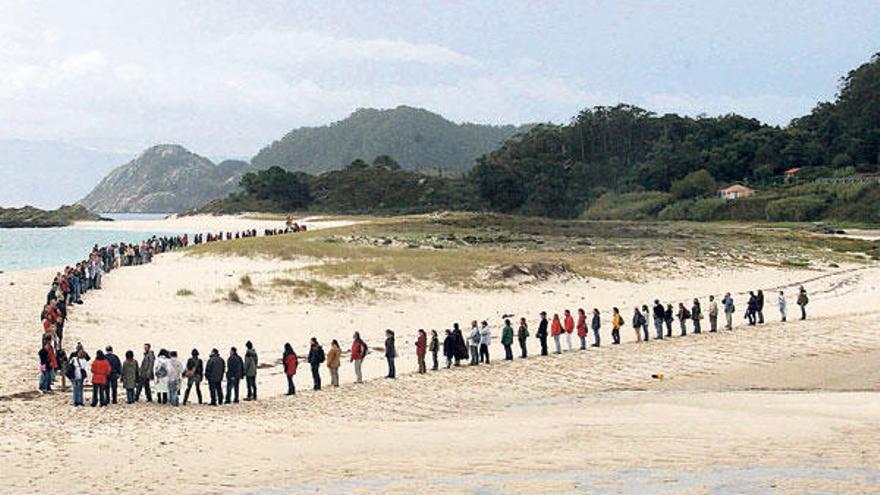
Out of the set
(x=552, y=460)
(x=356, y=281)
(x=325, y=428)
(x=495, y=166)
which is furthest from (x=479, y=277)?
(x=495, y=166)

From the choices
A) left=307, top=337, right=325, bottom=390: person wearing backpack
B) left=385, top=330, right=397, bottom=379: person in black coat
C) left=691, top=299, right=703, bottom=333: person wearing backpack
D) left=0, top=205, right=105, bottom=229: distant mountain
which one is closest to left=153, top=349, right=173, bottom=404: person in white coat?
left=307, top=337, right=325, bottom=390: person wearing backpack

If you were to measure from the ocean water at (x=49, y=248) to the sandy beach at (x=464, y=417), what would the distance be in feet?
93.1

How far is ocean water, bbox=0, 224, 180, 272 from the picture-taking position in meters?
59.0

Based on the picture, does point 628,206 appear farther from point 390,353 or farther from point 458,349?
point 390,353

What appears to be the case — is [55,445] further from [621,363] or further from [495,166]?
[495,166]

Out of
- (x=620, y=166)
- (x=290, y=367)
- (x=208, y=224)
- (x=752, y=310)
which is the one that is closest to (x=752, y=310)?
(x=752, y=310)

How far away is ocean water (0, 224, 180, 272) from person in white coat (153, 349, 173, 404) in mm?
34307

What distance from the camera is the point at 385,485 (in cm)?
1030

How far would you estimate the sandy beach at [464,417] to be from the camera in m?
10.6

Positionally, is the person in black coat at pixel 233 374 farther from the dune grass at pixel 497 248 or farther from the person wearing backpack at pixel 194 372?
the dune grass at pixel 497 248

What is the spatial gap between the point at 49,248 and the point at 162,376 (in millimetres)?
68240

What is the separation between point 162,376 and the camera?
54.4 ft

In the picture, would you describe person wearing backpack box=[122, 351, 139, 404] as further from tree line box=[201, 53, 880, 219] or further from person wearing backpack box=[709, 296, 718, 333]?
tree line box=[201, 53, 880, 219]

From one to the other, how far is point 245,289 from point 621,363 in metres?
16.0
